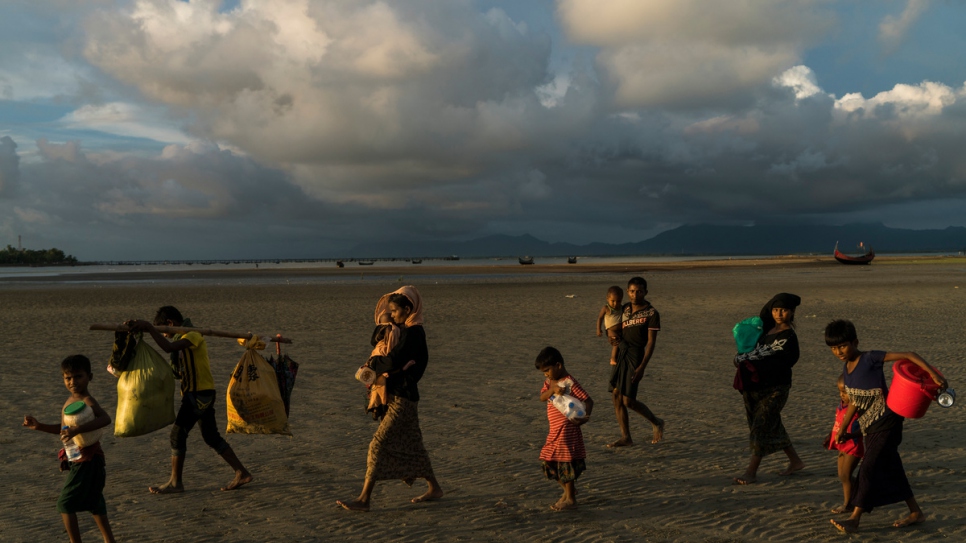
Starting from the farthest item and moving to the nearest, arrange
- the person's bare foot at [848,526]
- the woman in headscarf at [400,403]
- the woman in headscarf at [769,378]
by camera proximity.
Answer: the woman in headscarf at [769,378]
the woman in headscarf at [400,403]
the person's bare foot at [848,526]

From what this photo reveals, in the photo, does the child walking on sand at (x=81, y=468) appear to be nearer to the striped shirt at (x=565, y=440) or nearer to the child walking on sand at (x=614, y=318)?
the striped shirt at (x=565, y=440)

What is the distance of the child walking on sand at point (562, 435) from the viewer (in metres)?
5.20

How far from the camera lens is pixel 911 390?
441 centimetres

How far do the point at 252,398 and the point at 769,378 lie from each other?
167 inches

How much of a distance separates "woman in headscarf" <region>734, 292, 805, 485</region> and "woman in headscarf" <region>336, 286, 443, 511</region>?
2693 millimetres

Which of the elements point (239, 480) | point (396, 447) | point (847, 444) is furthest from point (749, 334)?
point (239, 480)

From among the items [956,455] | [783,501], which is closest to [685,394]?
[956,455]

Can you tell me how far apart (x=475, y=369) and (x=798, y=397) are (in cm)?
506

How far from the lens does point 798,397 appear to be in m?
9.13

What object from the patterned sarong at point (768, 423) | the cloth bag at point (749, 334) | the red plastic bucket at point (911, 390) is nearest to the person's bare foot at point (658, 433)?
the patterned sarong at point (768, 423)

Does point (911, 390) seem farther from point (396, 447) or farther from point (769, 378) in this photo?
point (396, 447)

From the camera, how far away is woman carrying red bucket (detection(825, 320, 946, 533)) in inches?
184

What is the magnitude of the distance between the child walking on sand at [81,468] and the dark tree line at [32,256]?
161m

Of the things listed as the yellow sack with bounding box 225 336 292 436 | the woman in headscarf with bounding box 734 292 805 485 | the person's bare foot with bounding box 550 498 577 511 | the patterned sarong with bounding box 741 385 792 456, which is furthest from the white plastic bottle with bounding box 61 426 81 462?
the patterned sarong with bounding box 741 385 792 456
